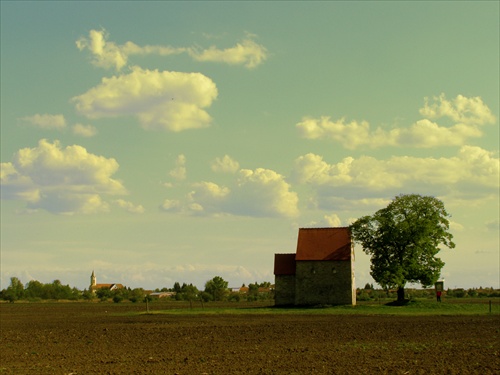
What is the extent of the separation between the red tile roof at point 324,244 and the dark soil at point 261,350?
101ft

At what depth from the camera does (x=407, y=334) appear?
32.5m

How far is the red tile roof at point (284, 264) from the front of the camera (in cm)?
7219

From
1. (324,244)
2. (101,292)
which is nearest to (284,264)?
(324,244)

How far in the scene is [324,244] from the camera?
70938mm

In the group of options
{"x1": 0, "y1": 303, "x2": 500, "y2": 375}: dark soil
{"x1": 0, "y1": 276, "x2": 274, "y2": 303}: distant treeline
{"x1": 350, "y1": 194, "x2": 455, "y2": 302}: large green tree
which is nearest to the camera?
{"x1": 0, "y1": 303, "x2": 500, "y2": 375}: dark soil

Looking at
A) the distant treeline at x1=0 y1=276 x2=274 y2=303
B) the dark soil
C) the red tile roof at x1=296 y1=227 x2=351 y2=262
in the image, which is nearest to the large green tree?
the red tile roof at x1=296 y1=227 x2=351 y2=262

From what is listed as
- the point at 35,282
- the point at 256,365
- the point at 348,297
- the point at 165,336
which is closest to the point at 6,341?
the point at 165,336

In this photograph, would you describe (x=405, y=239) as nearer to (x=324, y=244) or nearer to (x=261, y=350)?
(x=324, y=244)

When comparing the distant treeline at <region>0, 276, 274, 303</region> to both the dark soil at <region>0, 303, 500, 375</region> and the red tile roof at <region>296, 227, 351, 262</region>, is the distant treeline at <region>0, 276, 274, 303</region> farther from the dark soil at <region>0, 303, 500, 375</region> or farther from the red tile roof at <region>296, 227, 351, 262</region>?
the dark soil at <region>0, 303, 500, 375</region>

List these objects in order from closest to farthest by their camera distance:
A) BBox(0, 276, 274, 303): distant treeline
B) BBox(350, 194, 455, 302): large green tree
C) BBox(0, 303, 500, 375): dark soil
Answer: BBox(0, 303, 500, 375): dark soil
BBox(350, 194, 455, 302): large green tree
BBox(0, 276, 274, 303): distant treeline

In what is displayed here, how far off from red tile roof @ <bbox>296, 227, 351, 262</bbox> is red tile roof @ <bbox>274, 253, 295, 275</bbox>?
8.78 ft

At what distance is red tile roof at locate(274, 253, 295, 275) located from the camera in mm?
72188

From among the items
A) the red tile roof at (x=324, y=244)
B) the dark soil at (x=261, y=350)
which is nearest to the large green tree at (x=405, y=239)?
the red tile roof at (x=324, y=244)

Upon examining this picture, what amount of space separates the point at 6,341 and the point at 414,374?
22.4 m
